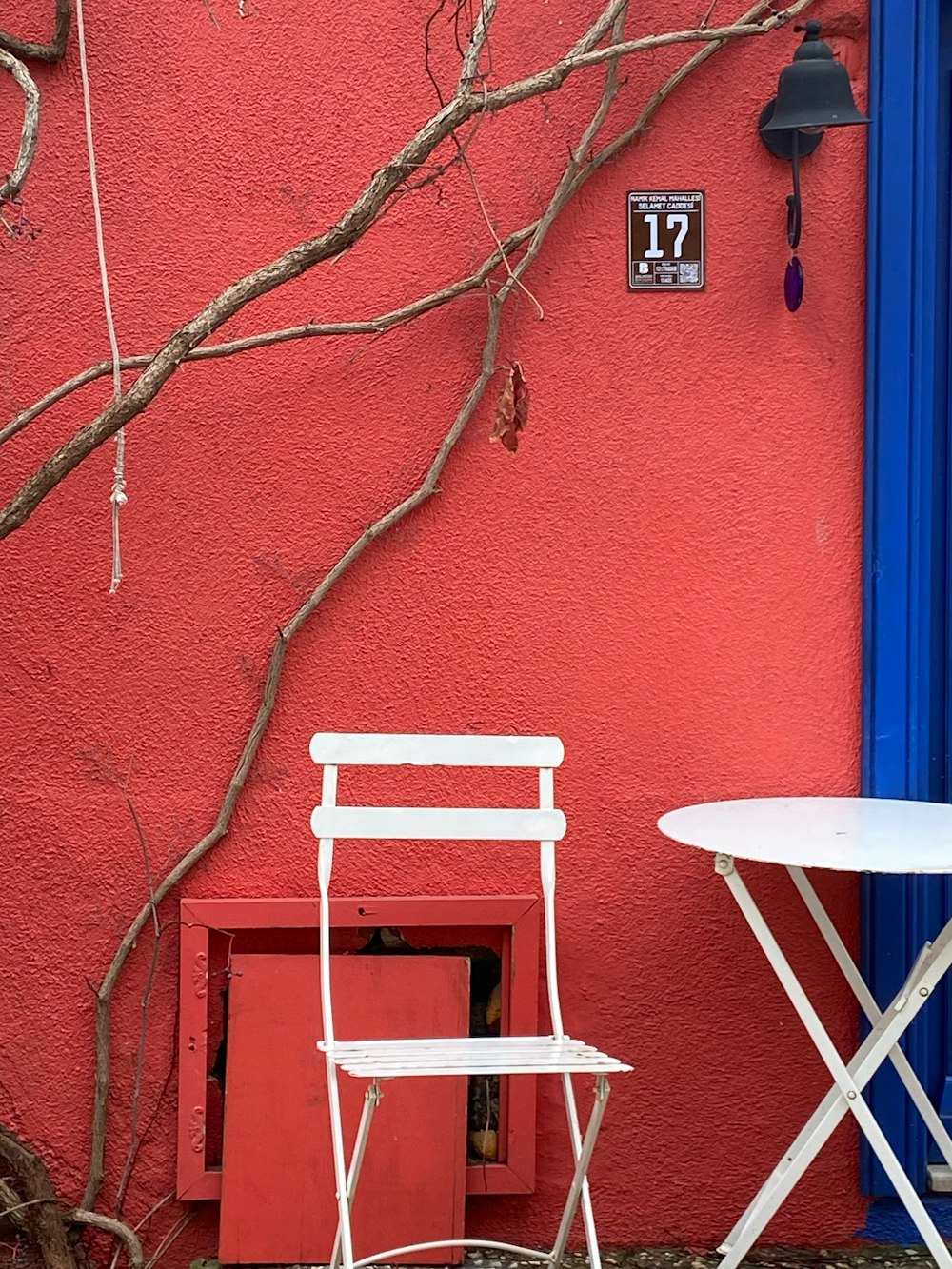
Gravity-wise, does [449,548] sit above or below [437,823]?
above

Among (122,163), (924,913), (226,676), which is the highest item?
(122,163)

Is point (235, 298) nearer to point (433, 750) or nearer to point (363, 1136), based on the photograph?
point (433, 750)

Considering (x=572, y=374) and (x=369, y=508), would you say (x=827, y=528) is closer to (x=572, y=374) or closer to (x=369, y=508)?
(x=572, y=374)

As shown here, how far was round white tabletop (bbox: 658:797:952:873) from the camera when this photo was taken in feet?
7.58

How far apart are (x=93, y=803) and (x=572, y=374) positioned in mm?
1317

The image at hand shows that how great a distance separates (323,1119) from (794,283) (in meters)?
1.94

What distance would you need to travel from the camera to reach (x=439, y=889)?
300 centimetres

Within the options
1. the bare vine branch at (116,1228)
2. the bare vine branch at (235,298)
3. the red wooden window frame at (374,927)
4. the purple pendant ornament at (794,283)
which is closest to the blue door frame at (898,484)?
the purple pendant ornament at (794,283)

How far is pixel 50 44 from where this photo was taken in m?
2.92

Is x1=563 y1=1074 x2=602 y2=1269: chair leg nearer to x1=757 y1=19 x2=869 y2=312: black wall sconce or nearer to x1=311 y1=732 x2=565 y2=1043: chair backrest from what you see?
x1=311 y1=732 x2=565 y2=1043: chair backrest

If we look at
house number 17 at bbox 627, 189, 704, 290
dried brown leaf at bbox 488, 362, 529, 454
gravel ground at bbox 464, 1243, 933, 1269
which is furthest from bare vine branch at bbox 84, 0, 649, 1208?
gravel ground at bbox 464, 1243, 933, 1269

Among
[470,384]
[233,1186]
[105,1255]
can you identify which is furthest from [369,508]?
[105,1255]

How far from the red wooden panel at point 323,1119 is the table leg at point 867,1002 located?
70 cm

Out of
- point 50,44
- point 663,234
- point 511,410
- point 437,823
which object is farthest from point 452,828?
point 50,44
